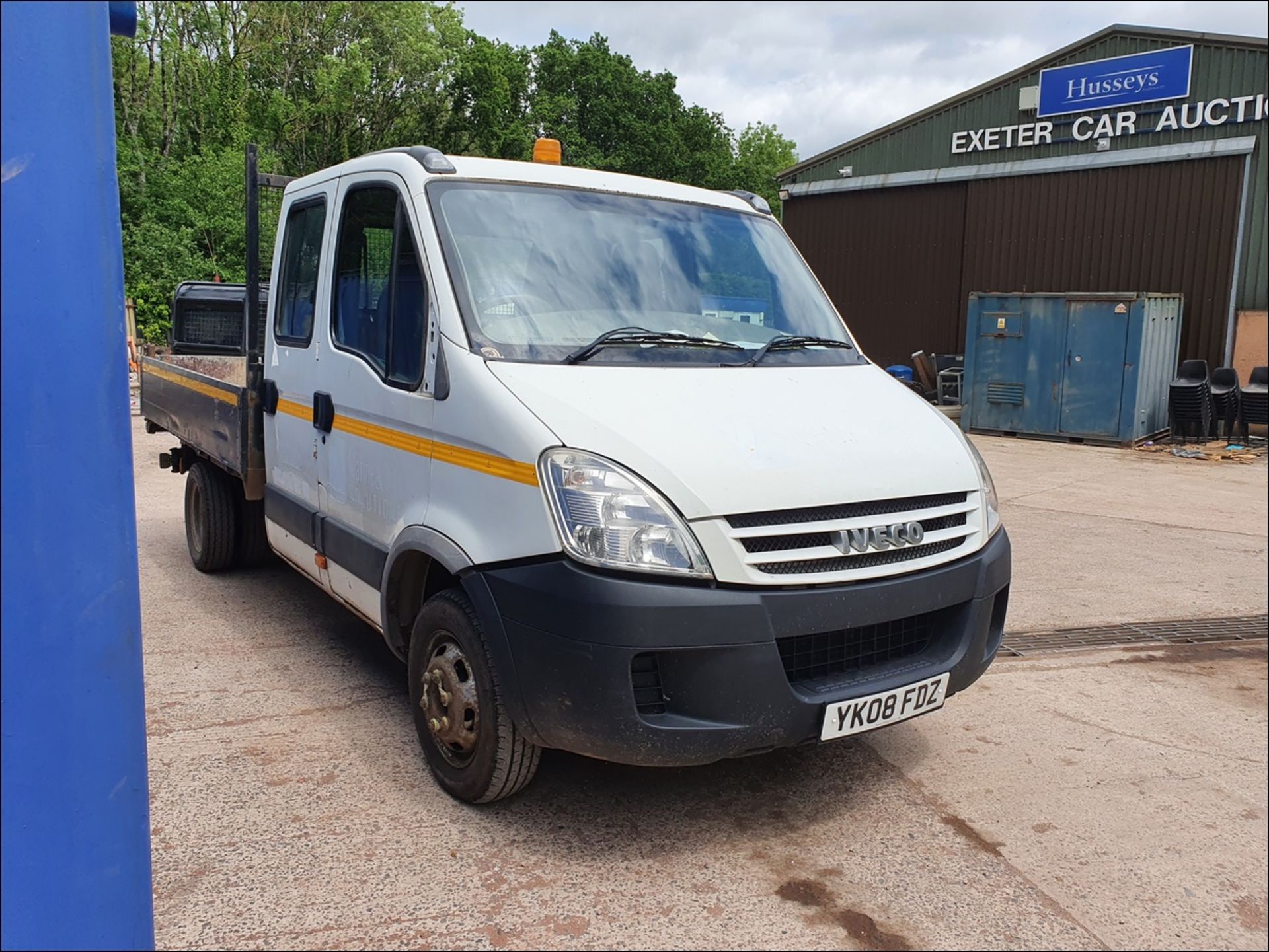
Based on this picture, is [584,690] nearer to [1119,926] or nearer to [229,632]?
[1119,926]

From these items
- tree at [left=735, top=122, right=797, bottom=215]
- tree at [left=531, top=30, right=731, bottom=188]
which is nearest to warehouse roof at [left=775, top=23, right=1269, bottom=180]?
tree at [left=531, top=30, right=731, bottom=188]

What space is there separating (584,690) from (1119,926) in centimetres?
159

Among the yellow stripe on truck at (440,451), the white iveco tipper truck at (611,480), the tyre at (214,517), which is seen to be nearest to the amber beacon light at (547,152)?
the white iveco tipper truck at (611,480)

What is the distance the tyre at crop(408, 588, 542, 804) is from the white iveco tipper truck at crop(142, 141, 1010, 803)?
11mm

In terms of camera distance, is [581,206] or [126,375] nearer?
[126,375]

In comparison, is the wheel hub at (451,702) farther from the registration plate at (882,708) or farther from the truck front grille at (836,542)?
the registration plate at (882,708)

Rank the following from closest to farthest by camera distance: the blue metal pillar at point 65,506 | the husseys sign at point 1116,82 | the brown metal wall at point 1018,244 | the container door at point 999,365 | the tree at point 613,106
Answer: the blue metal pillar at point 65,506, the container door at point 999,365, the husseys sign at point 1116,82, the brown metal wall at point 1018,244, the tree at point 613,106

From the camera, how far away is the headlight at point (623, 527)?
2842 millimetres

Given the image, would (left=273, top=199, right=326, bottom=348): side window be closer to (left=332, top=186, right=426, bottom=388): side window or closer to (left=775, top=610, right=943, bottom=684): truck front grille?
(left=332, top=186, right=426, bottom=388): side window

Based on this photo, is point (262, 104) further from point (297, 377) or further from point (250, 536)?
point (297, 377)

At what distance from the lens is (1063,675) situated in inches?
193

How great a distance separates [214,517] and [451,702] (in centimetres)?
353

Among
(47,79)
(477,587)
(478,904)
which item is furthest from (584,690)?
(47,79)

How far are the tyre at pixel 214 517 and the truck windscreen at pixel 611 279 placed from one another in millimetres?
3295
